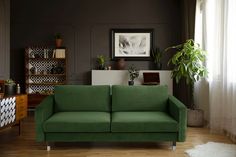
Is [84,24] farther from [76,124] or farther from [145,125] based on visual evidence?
[145,125]

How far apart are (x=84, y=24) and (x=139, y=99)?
342 centimetres

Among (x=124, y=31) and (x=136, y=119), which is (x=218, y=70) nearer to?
(x=136, y=119)

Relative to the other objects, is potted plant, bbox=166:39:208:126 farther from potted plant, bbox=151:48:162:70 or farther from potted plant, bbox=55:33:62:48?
potted plant, bbox=55:33:62:48

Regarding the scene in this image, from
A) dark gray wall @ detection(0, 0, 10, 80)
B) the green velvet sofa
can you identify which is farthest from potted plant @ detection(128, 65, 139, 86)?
dark gray wall @ detection(0, 0, 10, 80)

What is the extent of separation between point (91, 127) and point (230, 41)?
2495mm

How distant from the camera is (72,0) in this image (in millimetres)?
7273

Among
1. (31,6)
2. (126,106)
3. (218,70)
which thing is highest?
(31,6)

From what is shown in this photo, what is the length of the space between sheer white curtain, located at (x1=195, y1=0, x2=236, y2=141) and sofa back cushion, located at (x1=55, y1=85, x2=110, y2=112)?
1.87 m

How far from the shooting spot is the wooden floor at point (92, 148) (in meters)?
3.82

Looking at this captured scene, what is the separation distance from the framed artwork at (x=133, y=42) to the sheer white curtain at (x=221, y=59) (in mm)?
1784

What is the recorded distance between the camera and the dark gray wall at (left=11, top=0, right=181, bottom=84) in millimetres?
7273

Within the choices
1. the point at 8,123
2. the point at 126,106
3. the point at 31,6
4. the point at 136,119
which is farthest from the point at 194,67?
the point at 31,6

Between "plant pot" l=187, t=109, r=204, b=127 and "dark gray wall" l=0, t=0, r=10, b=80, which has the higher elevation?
"dark gray wall" l=0, t=0, r=10, b=80

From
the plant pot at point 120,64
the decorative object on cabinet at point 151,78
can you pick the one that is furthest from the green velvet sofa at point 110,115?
the plant pot at point 120,64
